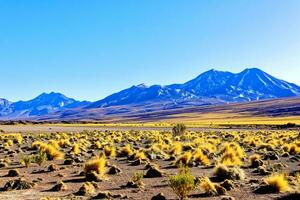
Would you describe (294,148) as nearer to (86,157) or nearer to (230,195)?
(86,157)

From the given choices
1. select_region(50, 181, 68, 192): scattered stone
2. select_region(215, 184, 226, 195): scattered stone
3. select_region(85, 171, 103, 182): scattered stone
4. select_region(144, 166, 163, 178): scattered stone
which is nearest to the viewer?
select_region(215, 184, 226, 195): scattered stone

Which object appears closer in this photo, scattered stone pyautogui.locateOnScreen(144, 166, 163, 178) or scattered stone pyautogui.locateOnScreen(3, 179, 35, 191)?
scattered stone pyautogui.locateOnScreen(3, 179, 35, 191)

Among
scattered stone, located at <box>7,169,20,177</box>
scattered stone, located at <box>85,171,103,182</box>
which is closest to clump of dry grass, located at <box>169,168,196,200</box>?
scattered stone, located at <box>85,171,103,182</box>

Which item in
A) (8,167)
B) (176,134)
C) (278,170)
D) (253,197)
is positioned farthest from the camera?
(176,134)

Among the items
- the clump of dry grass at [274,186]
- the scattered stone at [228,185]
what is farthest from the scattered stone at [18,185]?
the clump of dry grass at [274,186]

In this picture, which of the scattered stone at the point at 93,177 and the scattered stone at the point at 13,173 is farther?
the scattered stone at the point at 13,173

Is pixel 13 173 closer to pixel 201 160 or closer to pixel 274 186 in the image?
pixel 201 160

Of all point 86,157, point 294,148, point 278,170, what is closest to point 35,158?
point 86,157

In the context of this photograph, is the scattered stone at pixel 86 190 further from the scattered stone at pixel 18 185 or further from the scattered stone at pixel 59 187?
the scattered stone at pixel 18 185

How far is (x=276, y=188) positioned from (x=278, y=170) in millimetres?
5633

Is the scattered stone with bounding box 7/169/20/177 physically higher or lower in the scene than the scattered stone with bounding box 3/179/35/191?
higher

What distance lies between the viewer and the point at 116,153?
31188mm

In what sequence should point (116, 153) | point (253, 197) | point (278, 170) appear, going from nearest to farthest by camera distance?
1. point (253, 197)
2. point (278, 170)
3. point (116, 153)

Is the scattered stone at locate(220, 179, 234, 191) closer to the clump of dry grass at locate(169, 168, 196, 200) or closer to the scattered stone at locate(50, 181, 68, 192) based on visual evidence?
the clump of dry grass at locate(169, 168, 196, 200)
